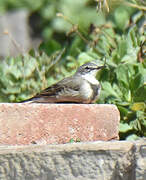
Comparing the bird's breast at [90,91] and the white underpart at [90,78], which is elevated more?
the white underpart at [90,78]

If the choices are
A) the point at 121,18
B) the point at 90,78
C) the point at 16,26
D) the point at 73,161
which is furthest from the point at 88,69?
the point at 16,26

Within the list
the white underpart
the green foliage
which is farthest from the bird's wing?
the green foliage

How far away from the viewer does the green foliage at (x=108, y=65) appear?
4.03m

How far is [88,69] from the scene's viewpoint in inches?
182

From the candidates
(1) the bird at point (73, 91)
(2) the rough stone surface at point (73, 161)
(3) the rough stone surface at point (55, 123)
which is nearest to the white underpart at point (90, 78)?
(1) the bird at point (73, 91)

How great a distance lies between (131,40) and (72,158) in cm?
200

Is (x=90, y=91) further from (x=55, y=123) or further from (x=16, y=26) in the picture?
(x=16, y=26)

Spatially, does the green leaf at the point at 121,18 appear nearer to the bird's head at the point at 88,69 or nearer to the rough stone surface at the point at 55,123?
→ the bird's head at the point at 88,69

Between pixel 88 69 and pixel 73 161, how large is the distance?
6.21ft

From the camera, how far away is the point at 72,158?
285cm

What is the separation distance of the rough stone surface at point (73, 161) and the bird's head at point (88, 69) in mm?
1778

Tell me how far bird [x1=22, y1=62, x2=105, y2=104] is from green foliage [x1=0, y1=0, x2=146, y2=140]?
10cm

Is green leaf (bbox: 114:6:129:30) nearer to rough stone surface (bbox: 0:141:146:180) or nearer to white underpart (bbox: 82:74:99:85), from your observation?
white underpart (bbox: 82:74:99:85)

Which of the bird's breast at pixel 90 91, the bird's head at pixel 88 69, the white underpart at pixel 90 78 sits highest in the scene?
the bird's head at pixel 88 69
